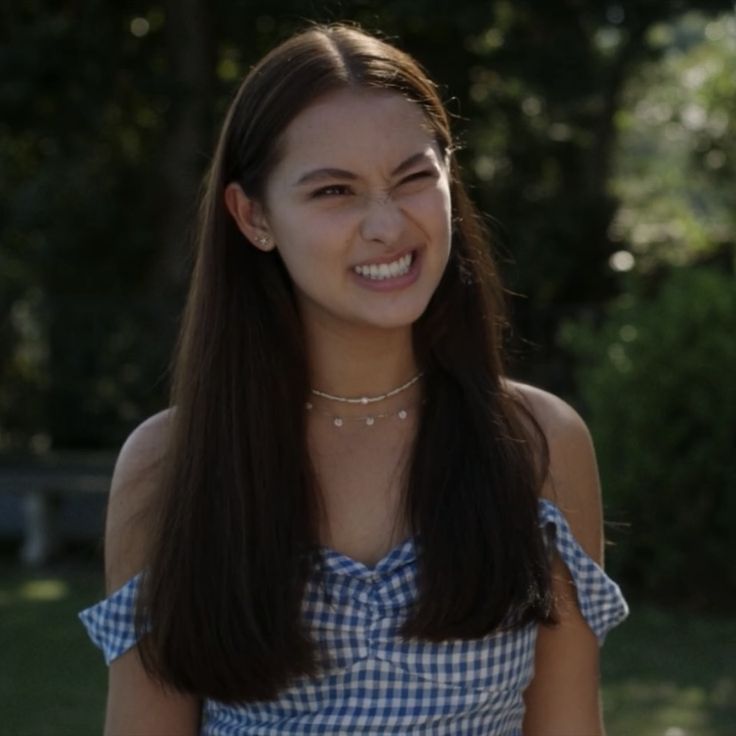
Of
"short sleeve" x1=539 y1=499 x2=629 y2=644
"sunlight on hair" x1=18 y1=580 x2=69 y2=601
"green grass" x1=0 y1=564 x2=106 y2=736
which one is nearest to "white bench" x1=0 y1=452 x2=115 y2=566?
"green grass" x1=0 y1=564 x2=106 y2=736

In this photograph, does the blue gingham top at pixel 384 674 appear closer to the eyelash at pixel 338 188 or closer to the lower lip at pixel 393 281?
the lower lip at pixel 393 281

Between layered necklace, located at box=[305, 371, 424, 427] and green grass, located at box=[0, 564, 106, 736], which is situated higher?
layered necklace, located at box=[305, 371, 424, 427]

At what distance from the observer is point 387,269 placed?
267 centimetres

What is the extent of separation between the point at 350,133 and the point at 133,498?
0.68m

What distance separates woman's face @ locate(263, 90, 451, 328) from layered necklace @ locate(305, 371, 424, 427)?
0.22 m

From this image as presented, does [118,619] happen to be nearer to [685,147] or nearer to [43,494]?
[43,494]

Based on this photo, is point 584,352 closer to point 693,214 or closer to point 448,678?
point 448,678

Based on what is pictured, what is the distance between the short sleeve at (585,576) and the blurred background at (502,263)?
3407 mm

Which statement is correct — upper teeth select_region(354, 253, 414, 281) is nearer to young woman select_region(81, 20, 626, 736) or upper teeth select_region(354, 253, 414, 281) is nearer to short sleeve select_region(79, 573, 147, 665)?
young woman select_region(81, 20, 626, 736)

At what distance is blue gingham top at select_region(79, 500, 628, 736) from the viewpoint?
8.66 feet

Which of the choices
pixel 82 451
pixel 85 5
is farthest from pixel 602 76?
pixel 82 451

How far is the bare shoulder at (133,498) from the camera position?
111 inches

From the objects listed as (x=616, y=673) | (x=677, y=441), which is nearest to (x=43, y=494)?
(x=677, y=441)

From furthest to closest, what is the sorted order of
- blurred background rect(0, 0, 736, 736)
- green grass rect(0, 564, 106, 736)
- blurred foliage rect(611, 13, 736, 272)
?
1. blurred foliage rect(611, 13, 736, 272)
2. blurred background rect(0, 0, 736, 736)
3. green grass rect(0, 564, 106, 736)
